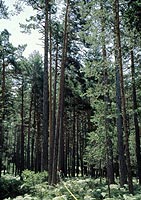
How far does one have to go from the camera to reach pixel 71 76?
84.2ft

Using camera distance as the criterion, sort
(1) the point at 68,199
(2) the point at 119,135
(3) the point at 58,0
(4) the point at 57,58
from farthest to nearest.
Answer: (4) the point at 57,58 → (3) the point at 58,0 → (2) the point at 119,135 → (1) the point at 68,199

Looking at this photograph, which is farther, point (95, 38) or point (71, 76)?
point (71, 76)

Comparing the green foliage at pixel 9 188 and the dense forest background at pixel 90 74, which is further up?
the dense forest background at pixel 90 74

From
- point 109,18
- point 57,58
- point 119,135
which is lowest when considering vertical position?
point 119,135

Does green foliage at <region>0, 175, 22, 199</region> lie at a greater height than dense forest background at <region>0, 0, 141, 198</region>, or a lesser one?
lesser

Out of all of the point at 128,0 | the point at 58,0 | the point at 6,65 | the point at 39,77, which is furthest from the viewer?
the point at 39,77

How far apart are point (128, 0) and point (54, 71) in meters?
15.0

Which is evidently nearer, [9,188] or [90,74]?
[90,74]

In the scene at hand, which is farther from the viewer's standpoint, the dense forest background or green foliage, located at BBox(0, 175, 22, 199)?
green foliage, located at BBox(0, 175, 22, 199)

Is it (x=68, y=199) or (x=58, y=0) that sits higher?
(x=58, y=0)

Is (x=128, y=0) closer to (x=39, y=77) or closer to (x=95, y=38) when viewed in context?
(x=95, y=38)

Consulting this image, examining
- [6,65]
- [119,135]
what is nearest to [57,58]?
[6,65]

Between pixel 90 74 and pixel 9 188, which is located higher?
pixel 90 74

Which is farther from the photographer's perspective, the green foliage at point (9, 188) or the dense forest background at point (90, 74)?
the green foliage at point (9, 188)
